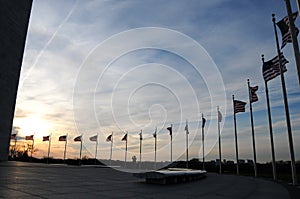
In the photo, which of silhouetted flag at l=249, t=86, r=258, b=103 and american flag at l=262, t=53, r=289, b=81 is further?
silhouetted flag at l=249, t=86, r=258, b=103

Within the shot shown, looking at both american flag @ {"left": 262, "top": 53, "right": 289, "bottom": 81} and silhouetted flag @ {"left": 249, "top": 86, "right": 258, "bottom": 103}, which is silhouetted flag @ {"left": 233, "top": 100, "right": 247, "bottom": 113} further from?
american flag @ {"left": 262, "top": 53, "right": 289, "bottom": 81}

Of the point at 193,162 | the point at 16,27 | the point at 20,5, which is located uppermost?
the point at 20,5

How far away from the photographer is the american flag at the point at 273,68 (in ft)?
Result: 55.8

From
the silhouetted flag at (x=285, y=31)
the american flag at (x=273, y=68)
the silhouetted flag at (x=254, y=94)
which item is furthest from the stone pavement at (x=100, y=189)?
the silhouetted flag at (x=254, y=94)

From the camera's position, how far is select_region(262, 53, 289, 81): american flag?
17000mm

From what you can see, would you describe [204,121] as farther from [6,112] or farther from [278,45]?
[6,112]

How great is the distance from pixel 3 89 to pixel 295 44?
32989 mm

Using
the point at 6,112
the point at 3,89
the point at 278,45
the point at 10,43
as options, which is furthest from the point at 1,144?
the point at 278,45

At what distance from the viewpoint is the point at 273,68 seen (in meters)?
17.9

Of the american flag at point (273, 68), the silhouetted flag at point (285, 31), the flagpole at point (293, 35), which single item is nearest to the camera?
the flagpole at point (293, 35)

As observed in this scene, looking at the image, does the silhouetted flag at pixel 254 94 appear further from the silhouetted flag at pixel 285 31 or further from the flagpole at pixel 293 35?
the flagpole at pixel 293 35

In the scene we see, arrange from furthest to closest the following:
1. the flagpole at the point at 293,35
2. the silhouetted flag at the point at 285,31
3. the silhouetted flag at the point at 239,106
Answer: the silhouetted flag at the point at 239,106 < the silhouetted flag at the point at 285,31 < the flagpole at the point at 293,35

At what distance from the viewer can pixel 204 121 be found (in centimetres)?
3928

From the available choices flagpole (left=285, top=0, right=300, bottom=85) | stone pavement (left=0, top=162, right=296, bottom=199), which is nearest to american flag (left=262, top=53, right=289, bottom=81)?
flagpole (left=285, top=0, right=300, bottom=85)
